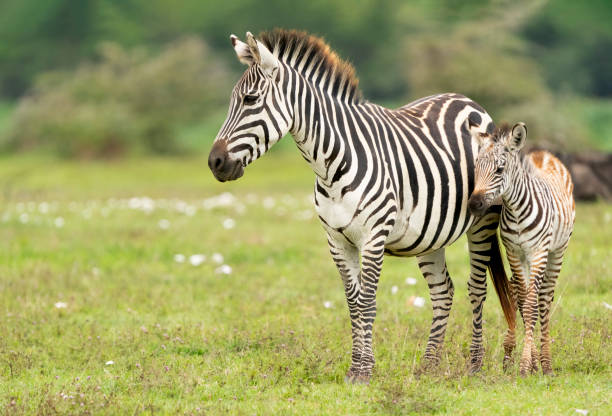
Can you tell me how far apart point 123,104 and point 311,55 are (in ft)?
106

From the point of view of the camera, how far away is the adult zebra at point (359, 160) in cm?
554

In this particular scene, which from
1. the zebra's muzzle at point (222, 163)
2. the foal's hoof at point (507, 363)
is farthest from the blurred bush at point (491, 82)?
the zebra's muzzle at point (222, 163)

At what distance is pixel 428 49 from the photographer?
33.0 metres

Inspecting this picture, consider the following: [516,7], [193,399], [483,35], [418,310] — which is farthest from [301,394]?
[516,7]

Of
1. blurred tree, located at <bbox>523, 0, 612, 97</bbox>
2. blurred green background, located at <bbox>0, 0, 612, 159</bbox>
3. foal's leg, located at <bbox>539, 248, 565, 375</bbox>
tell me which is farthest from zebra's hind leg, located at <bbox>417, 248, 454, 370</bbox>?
blurred tree, located at <bbox>523, 0, 612, 97</bbox>

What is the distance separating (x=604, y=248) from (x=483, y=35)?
90.2 feet

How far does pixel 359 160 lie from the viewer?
5754mm

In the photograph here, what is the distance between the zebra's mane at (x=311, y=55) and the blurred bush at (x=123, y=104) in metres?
28.6

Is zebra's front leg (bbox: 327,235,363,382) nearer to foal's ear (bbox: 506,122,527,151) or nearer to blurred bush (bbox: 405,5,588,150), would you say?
foal's ear (bbox: 506,122,527,151)

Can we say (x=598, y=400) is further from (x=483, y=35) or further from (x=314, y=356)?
(x=483, y=35)

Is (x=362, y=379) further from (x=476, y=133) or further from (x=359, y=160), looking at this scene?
(x=476, y=133)

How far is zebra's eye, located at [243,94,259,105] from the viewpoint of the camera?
550cm

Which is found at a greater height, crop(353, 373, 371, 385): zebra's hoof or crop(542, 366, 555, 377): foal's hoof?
crop(542, 366, 555, 377): foal's hoof

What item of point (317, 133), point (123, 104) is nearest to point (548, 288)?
point (317, 133)
